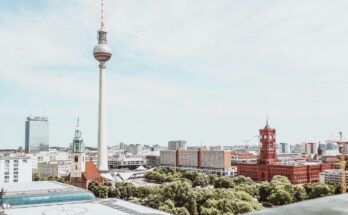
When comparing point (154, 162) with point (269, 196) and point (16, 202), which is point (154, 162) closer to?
point (269, 196)

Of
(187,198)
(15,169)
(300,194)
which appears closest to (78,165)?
(187,198)

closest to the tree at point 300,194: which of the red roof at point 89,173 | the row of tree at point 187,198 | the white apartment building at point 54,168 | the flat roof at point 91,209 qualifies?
the row of tree at point 187,198

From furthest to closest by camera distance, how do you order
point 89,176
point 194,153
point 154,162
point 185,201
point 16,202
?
point 154,162 < point 194,153 < point 89,176 < point 185,201 < point 16,202

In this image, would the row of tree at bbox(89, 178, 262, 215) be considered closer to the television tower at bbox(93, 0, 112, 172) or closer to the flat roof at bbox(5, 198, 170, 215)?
the flat roof at bbox(5, 198, 170, 215)

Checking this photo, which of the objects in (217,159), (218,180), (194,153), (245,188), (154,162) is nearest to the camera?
(245,188)

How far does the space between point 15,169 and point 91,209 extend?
233 feet

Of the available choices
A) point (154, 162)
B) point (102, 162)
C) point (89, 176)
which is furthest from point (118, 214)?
point (154, 162)

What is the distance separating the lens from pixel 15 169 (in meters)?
102

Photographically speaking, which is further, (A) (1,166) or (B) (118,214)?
(A) (1,166)

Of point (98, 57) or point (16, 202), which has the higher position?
point (98, 57)

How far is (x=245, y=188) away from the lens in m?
63.2

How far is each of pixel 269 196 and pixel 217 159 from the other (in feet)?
214

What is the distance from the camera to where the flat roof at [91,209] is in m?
36.9

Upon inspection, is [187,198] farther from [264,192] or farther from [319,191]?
[319,191]
